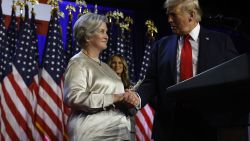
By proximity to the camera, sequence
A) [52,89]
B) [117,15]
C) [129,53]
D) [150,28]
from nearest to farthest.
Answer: [52,89]
[117,15]
[129,53]
[150,28]

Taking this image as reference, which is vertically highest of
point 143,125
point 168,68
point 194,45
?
point 194,45

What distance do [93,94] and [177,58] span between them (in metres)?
0.46

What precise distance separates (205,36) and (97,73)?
1.89 ft

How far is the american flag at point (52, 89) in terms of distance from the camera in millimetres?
4203

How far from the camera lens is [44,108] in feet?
13.9

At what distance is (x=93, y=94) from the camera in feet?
6.25

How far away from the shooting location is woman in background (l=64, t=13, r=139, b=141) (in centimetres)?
190

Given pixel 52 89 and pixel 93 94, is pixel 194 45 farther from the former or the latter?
pixel 52 89

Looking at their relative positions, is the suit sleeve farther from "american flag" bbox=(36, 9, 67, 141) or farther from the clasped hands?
"american flag" bbox=(36, 9, 67, 141)

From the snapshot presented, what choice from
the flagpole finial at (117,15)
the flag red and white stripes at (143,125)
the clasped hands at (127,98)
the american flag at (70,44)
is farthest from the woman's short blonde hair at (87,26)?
the flagpole finial at (117,15)

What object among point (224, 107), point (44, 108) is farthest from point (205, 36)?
point (44, 108)

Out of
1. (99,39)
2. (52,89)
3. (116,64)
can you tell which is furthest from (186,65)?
(52,89)

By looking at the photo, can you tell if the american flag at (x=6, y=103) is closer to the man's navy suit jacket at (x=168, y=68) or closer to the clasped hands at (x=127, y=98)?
the man's navy suit jacket at (x=168, y=68)

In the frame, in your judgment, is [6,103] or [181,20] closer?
[181,20]
